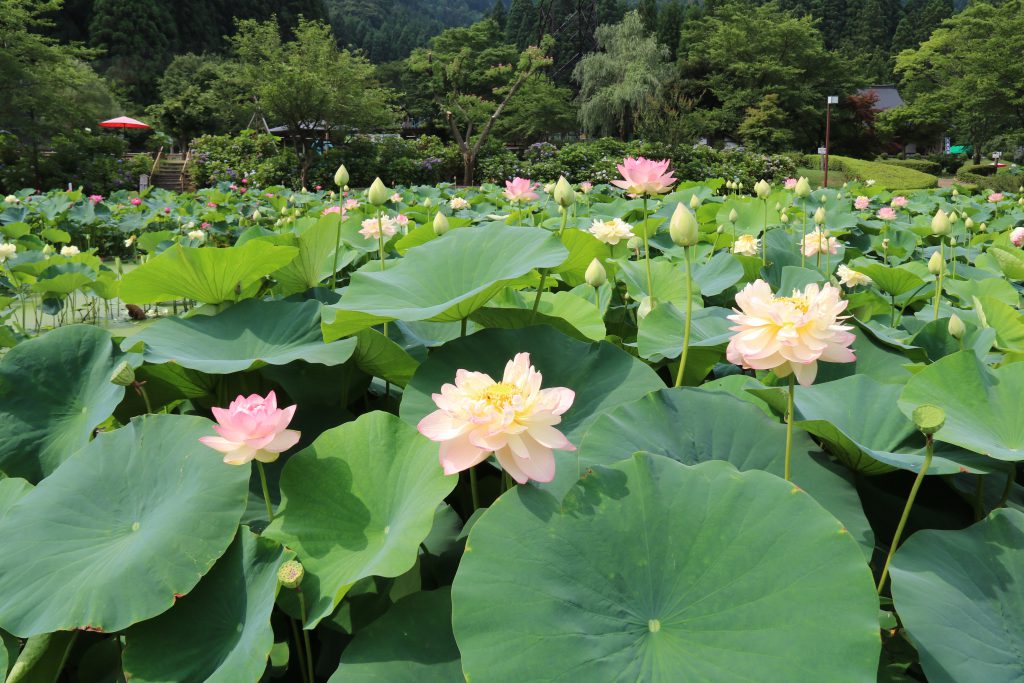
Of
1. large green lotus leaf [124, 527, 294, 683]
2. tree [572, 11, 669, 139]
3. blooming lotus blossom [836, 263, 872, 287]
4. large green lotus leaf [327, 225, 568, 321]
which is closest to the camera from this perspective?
large green lotus leaf [124, 527, 294, 683]

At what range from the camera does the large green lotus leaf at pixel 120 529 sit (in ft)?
1.93

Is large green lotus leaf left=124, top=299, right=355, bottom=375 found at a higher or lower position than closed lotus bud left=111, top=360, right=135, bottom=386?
lower

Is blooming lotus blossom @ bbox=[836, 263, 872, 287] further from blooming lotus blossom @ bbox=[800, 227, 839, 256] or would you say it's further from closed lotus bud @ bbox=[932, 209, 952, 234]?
closed lotus bud @ bbox=[932, 209, 952, 234]

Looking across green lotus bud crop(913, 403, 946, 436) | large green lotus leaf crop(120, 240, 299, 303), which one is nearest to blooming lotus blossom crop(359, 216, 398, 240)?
large green lotus leaf crop(120, 240, 299, 303)

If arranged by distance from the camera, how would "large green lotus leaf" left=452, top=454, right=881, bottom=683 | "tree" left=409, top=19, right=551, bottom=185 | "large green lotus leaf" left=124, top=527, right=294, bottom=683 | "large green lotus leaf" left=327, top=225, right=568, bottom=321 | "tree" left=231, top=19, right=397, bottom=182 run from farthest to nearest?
"tree" left=409, top=19, right=551, bottom=185 → "tree" left=231, top=19, right=397, bottom=182 → "large green lotus leaf" left=327, top=225, right=568, bottom=321 → "large green lotus leaf" left=124, top=527, right=294, bottom=683 → "large green lotus leaf" left=452, top=454, right=881, bottom=683

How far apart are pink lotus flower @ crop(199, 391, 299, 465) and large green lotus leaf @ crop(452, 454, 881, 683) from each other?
0.24m

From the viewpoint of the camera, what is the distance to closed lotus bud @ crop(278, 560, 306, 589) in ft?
1.79

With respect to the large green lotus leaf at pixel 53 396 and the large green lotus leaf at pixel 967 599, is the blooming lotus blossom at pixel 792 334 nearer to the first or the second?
the large green lotus leaf at pixel 967 599

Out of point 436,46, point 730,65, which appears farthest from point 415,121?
point 730,65

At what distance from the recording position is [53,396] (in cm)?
93

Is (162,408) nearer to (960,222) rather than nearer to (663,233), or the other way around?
(663,233)

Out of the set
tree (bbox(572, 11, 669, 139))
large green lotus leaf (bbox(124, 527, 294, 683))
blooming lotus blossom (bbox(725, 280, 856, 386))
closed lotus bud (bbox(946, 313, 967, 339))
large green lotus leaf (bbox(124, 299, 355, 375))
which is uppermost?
blooming lotus blossom (bbox(725, 280, 856, 386))

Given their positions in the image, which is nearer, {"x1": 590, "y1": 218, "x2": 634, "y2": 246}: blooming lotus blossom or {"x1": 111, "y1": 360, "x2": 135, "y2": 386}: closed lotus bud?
{"x1": 111, "y1": 360, "x2": 135, "y2": 386}: closed lotus bud

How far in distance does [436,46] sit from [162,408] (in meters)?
33.1
